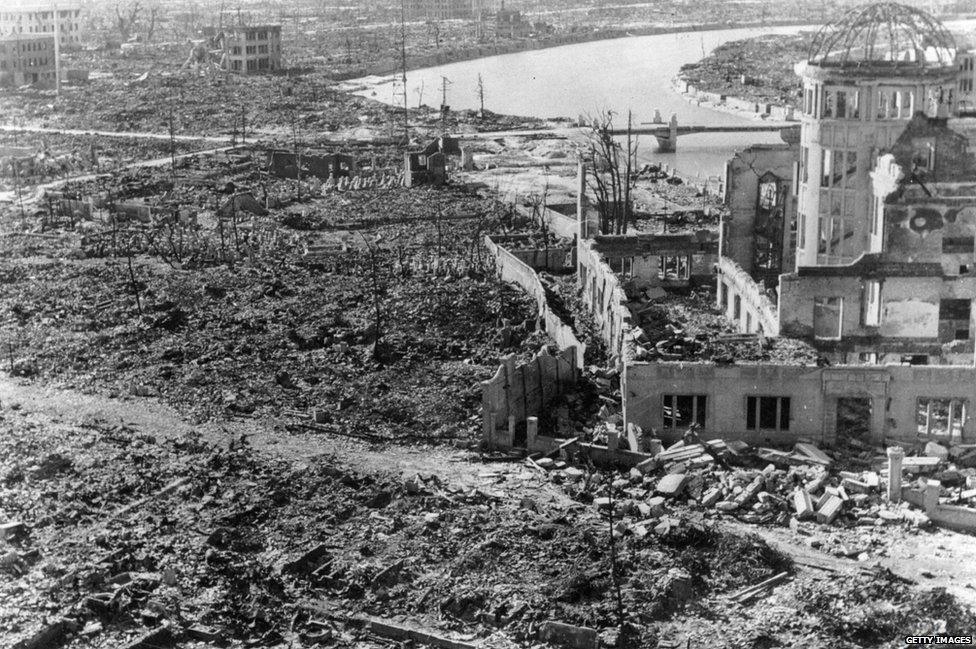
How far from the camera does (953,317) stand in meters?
38.9

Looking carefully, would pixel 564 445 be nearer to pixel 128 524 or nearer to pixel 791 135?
pixel 128 524

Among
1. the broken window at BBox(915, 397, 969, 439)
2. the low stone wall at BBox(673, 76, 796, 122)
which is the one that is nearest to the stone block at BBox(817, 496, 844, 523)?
the broken window at BBox(915, 397, 969, 439)

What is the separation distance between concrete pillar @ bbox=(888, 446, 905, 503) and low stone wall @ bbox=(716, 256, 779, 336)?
28.9ft

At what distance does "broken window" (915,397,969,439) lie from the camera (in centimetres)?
3428

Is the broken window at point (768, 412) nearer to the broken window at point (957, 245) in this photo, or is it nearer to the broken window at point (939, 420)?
the broken window at point (939, 420)

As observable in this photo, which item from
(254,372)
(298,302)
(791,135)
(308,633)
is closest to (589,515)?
(308,633)

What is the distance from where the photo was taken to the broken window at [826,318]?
38938mm

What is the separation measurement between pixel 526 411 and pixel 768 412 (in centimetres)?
623

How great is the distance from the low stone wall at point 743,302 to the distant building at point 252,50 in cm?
11879

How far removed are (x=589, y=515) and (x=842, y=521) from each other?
5292mm

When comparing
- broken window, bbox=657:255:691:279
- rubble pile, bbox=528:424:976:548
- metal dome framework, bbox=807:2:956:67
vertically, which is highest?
metal dome framework, bbox=807:2:956:67

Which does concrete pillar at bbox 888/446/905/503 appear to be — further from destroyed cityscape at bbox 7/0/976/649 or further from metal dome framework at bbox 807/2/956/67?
metal dome framework at bbox 807/2/956/67

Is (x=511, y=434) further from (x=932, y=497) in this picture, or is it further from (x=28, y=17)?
(x=28, y=17)

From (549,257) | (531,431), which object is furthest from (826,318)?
(549,257)
